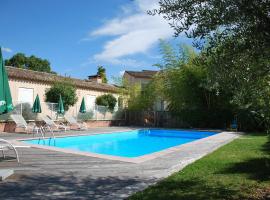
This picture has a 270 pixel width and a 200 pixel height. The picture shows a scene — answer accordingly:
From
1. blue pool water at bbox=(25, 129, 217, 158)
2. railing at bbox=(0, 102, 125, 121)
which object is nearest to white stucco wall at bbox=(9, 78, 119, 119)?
railing at bbox=(0, 102, 125, 121)

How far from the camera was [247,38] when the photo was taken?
17.2 ft

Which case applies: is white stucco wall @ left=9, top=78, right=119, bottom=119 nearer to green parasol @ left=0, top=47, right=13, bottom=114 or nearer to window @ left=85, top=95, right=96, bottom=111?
window @ left=85, top=95, right=96, bottom=111

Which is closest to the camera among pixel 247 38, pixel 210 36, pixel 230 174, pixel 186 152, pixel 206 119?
pixel 247 38

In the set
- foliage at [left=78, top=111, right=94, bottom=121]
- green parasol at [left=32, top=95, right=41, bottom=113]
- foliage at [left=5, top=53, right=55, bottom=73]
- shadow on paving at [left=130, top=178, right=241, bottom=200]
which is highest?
foliage at [left=5, top=53, right=55, bottom=73]

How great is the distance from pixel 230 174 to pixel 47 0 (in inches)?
357

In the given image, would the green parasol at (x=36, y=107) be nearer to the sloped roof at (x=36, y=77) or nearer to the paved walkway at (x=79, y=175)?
the sloped roof at (x=36, y=77)

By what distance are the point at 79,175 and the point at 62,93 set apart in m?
18.0

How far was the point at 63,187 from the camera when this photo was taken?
21.6ft

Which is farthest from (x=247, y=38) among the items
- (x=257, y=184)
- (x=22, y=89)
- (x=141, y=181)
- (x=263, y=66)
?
(x=22, y=89)

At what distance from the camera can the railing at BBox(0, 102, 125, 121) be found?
2219 centimetres

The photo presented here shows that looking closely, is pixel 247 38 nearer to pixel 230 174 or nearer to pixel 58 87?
pixel 230 174

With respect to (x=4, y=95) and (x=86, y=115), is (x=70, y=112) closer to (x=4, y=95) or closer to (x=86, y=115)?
(x=86, y=115)

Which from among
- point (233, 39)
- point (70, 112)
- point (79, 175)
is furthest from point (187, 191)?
point (70, 112)

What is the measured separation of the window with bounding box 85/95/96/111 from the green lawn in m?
19.7
